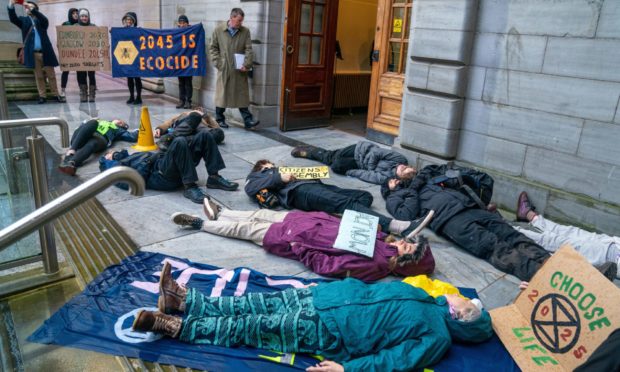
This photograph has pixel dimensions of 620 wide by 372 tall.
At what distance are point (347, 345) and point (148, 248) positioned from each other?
2189 millimetres

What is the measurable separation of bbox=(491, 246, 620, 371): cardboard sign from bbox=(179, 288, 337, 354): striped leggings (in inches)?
48.8

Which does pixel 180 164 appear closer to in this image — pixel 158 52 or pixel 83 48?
pixel 158 52

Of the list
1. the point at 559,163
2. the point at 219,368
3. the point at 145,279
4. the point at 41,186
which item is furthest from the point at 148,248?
the point at 559,163

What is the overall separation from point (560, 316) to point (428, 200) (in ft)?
6.90

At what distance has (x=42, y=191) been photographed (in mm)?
3387

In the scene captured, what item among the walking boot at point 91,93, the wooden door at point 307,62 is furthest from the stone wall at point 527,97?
the walking boot at point 91,93

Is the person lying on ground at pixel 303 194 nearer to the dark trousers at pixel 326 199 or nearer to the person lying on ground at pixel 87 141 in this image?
the dark trousers at pixel 326 199

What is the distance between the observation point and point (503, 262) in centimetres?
416

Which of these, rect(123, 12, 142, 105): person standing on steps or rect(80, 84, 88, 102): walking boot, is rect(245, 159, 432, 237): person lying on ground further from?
rect(80, 84, 88, 102): walking boot

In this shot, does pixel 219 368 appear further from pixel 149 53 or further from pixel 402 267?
pixel 149 53

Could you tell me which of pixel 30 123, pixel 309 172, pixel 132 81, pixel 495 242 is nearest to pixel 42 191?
pixel 30 123

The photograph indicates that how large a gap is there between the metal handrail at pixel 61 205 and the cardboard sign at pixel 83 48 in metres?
8.97

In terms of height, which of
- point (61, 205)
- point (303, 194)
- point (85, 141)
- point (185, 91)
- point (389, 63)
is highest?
point (389, 63)

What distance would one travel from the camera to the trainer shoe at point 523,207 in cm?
521
